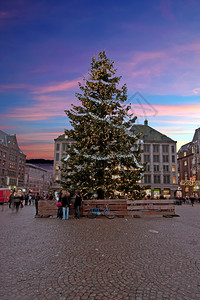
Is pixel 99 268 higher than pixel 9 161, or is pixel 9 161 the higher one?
pixel 9 161

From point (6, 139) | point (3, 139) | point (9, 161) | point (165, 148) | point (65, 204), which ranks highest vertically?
point (6, 139)

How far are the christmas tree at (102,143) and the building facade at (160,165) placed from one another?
4496cm

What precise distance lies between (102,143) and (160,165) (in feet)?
164

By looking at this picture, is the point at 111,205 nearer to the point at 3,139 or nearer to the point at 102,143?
the point at 102,143

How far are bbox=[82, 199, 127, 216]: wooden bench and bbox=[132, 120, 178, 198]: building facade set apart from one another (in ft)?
159

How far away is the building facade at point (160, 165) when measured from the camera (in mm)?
64312

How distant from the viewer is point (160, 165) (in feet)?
217

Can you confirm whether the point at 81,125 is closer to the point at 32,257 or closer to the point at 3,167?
the point at 32,257

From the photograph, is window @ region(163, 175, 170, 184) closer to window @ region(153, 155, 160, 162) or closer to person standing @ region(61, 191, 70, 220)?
window @ region(153, 155, 160, 162)

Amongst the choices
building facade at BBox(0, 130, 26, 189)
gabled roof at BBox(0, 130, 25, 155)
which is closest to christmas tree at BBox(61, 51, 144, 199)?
building facade at BBox(0, 130, 26, 189)

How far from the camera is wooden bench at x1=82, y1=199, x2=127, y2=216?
→ 16.0m

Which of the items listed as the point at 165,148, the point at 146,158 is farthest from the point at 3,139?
the point at 165,148

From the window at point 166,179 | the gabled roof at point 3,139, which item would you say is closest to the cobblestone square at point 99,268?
the window at point 166,179

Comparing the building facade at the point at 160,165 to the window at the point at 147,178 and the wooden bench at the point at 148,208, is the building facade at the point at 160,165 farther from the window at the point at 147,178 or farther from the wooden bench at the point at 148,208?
the wooden bench at the point at 148,208
